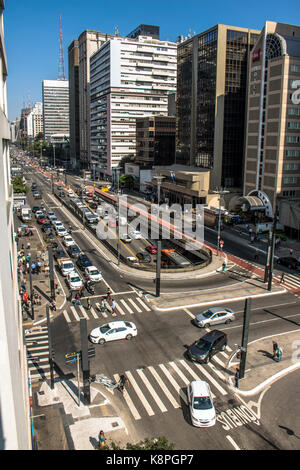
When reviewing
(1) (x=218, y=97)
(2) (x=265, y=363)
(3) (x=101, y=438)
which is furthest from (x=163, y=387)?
(1) (x=218, y=97)

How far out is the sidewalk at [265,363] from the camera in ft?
81.0

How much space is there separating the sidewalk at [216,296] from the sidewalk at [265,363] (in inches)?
318

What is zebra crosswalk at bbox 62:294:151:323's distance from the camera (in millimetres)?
34469

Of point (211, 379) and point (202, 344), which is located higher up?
point (202, 344)

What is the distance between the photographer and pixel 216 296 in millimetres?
39281

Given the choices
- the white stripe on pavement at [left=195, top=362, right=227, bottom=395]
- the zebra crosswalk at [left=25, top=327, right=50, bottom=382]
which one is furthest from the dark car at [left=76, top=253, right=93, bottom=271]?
the white stripe on pavement at [left=195, top=362, right=227, bottom=395]

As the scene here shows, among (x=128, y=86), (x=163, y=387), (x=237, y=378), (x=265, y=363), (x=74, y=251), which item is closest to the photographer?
(x=237, y=378)

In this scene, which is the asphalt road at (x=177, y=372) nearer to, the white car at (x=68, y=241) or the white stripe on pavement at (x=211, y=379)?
the white stripe on pavement at (x=211, y=379)

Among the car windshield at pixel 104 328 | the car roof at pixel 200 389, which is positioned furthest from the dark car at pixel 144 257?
the car roof at pixel 200 389

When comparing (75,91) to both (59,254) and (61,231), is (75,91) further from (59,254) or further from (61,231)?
(59,254)

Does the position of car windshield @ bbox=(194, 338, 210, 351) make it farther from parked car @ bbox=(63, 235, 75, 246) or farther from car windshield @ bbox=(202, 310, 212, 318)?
parked car @ bbox=(63, 235, 75, 246)

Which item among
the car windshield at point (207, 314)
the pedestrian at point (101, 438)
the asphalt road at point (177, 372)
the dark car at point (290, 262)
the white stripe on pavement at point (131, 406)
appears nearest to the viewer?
the pedestrian at point (101, 438)

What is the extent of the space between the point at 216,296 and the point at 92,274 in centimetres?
1411
